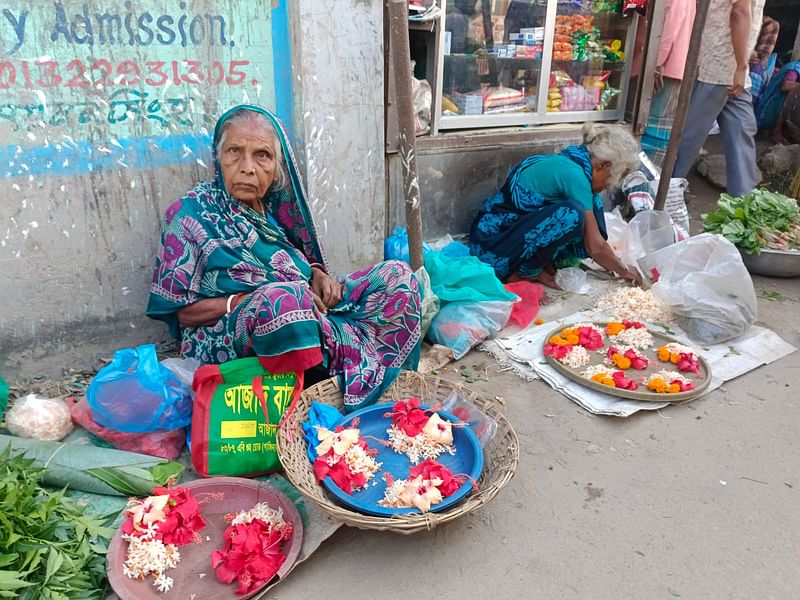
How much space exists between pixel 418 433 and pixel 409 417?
2.9 inches

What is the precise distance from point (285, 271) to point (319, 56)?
1.11 meters

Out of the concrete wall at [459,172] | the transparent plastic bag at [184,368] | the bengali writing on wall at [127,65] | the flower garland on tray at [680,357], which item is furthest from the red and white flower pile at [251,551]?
the concrete wall at [459,172]

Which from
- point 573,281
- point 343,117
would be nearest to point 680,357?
point 573,281

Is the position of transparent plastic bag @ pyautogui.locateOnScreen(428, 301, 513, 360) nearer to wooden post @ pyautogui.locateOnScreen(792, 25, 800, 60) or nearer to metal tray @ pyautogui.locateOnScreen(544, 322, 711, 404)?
metal tray @ pyautogui.locateOnScreen(544, 322, 711, 404)

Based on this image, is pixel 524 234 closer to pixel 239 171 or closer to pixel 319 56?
pixel 319 56

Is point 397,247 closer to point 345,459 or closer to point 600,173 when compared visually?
point 600,173

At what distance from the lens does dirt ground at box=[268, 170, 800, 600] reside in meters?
1.86

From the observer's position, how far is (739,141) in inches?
206

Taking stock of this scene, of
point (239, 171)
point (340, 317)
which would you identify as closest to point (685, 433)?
point (340, 317)

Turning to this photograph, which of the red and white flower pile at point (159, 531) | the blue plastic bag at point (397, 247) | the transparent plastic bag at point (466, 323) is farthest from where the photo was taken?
the blue plastic bag at point (397, 247)

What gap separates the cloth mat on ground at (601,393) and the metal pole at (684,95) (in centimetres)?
147

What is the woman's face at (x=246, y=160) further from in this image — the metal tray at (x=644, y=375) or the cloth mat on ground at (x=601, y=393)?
the metal tray at (x=644, y=375)

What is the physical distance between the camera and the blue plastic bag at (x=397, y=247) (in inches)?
139

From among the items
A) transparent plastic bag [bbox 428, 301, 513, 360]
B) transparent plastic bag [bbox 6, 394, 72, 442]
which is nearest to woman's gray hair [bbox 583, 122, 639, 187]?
transparent plastic bag [bbox 428, 301, 513, 360]
